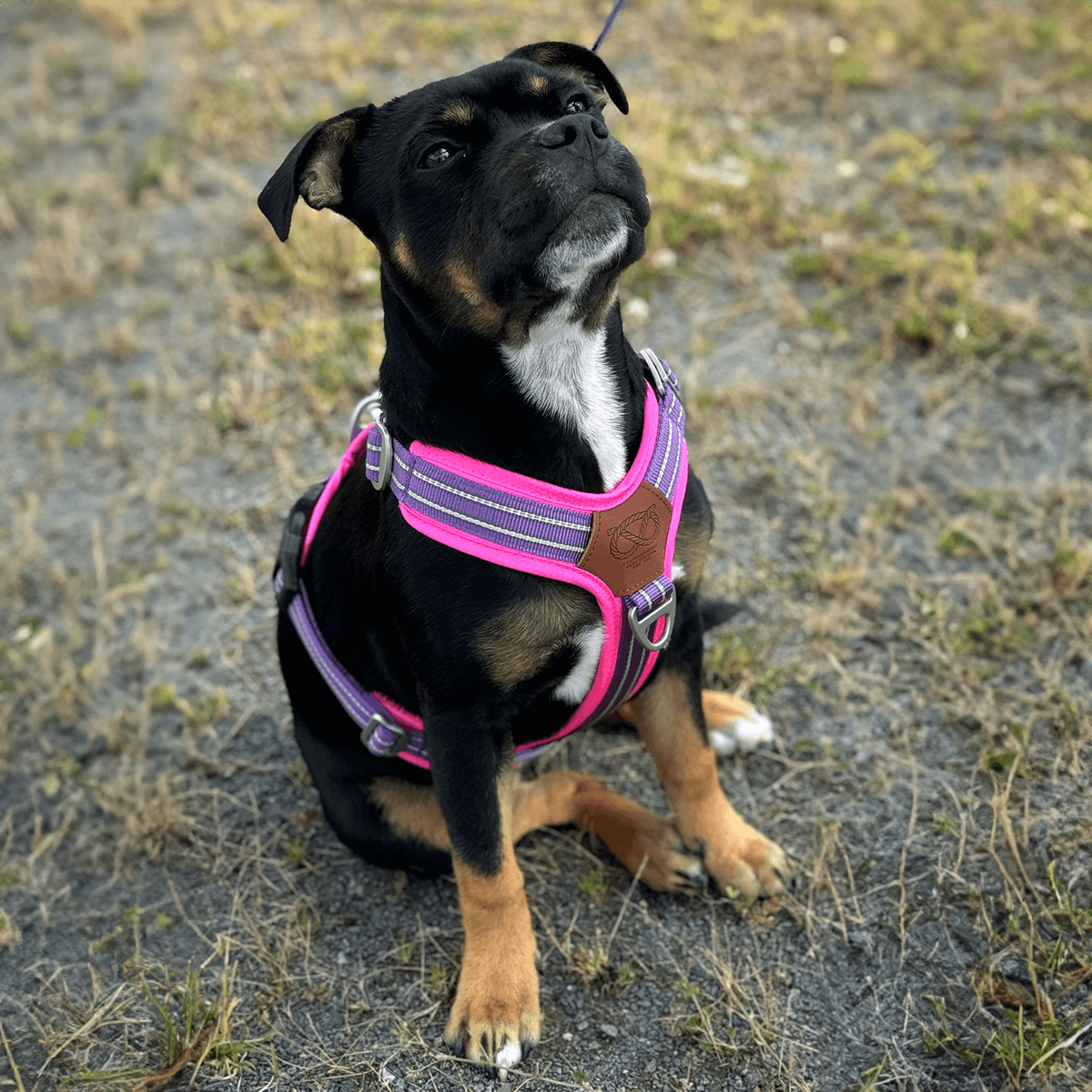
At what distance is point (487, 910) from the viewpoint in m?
2.73

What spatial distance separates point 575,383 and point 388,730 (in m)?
1.12

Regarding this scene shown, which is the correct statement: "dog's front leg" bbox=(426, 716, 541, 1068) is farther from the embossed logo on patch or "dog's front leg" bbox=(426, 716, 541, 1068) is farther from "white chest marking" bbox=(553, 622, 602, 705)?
the embossed logo on patch

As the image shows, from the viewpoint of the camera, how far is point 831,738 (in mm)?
3584

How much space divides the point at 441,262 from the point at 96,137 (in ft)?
21.4

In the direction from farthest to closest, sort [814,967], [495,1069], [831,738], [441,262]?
[831,738] → [814,967] → [495,1069] → [441,262]

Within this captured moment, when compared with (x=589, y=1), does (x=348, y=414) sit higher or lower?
lower

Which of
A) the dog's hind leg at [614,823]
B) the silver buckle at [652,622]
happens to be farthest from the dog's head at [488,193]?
the dog's hind leg at [614,823]

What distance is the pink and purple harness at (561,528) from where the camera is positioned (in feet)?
8.02

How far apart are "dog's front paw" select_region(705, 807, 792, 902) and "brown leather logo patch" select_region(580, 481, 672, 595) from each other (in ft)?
3.29

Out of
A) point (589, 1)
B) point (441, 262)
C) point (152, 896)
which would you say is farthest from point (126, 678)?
point (589, 1)

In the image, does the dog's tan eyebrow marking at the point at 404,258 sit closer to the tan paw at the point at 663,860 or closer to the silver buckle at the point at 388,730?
the silver buckle at the point at 388,730

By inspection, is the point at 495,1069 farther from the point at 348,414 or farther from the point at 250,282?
the point at 250,282

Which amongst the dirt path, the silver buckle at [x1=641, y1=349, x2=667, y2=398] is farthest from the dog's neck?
the dirt path

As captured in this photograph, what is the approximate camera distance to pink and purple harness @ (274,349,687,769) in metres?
2.44
